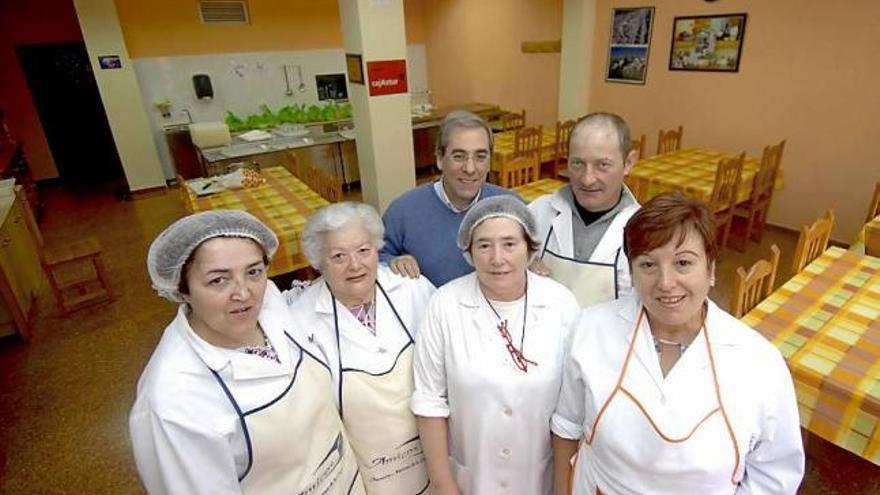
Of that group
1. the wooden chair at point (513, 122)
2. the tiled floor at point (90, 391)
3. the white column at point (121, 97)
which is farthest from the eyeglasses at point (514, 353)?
the white column at point (121, 97)

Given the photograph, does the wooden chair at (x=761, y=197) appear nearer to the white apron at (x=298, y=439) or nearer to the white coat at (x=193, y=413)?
the white apron at (x=298, y=439)

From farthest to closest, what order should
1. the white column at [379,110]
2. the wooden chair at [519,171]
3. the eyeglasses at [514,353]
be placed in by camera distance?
the white column at [379,110] < the wooden chair at [519,171] < the eyeglasses at [514,353]

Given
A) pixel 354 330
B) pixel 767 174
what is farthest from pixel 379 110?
pixel 767 174

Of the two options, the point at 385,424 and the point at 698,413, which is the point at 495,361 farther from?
the point at 698,413

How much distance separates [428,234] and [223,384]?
2.98ft

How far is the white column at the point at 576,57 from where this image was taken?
5.42m

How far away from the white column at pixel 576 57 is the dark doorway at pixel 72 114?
613 cm

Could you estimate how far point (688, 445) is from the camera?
1.08 meters

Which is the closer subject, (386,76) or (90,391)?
(90,391)

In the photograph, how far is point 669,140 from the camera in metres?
4.87

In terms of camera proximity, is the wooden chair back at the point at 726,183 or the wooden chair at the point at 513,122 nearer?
the wooden chair back at the point at 726,183

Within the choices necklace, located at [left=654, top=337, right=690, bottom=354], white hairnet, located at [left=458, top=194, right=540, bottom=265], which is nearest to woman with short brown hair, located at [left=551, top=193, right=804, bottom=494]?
necklace, located at [left=654, top=337, right=690, bottom=354]

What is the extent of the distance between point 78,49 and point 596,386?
8.39m

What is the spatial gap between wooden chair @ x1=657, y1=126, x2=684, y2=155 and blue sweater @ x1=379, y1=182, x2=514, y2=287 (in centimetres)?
360
